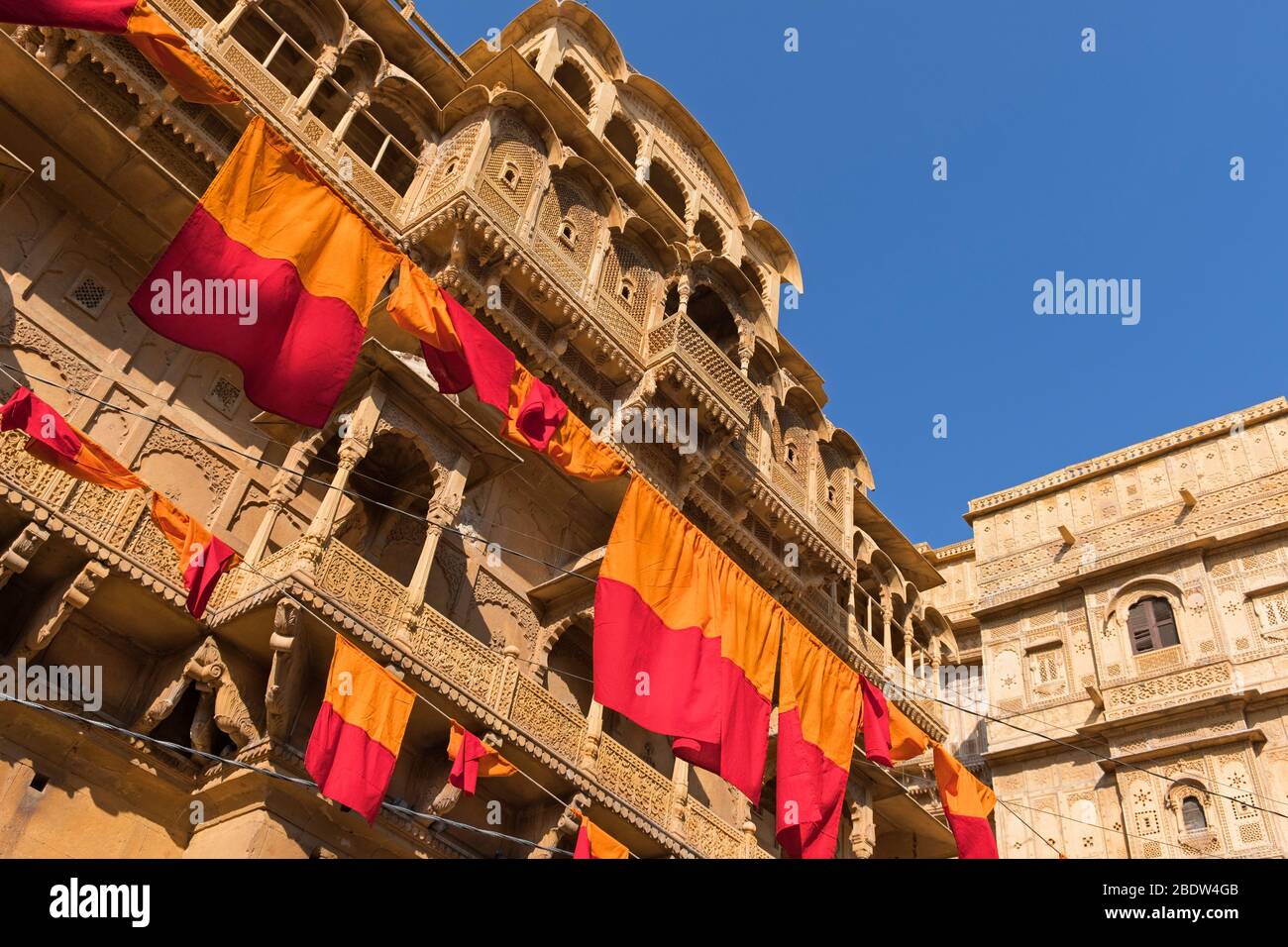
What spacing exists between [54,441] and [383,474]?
534cm

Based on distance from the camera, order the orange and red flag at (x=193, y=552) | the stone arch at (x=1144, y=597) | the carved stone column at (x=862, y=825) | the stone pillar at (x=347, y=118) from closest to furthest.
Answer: the orange and red flag at (x=193, y=552), the stone pillar at (x=347, y=118), the carved stone column at (x=862, y=825), the stone arch at (x=1144, y=597)

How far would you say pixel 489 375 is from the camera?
39.6ft

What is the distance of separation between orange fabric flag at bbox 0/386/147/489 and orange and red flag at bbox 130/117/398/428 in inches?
67.0

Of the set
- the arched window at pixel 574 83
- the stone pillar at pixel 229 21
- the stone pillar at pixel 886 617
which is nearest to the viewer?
the stone pillar at pixel 229 21

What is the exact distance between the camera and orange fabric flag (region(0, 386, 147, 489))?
9852 mm

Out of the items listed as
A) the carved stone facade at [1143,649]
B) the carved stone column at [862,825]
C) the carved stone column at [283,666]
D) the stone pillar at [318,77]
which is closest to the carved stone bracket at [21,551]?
the carved stone column at [283,666]

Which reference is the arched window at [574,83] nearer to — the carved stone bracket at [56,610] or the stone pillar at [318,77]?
the stone pillar at [318,77]

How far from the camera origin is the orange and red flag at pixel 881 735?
48.3 feet

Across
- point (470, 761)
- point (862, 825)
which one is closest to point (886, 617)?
point (862, 825)

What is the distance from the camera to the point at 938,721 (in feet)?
74.7

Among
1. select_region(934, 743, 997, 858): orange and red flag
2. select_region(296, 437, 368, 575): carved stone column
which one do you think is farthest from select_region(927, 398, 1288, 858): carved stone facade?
select_region(296, 437, 368, 575): carved stone column

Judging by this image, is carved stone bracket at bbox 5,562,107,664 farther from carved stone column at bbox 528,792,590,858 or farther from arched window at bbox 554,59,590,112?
arched window at bbox 554,59,590,112

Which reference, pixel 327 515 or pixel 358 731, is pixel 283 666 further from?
pixel 327 515

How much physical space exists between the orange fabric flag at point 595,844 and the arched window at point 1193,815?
13.8 meters
